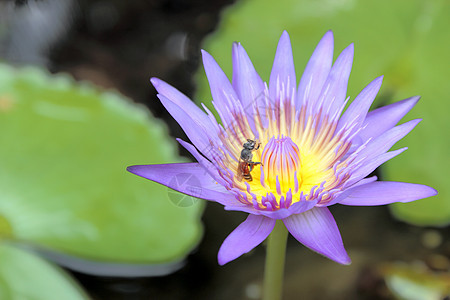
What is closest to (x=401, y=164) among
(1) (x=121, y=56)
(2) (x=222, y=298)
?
(2) (x=222, y=298)

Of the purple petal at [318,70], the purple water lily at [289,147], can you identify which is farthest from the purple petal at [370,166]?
the purple petal at [318,70]

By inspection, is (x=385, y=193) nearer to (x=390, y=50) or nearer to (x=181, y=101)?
(x=181, y=101)

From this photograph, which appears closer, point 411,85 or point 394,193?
point 394,193

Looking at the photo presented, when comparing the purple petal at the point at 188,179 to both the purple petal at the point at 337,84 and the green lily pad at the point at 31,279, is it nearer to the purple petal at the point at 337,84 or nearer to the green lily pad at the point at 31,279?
the purple petal at the point at 337,84

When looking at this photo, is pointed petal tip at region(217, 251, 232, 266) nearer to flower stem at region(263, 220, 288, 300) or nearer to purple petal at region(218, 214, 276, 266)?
purple petal at region(218, 214, 276, 266)

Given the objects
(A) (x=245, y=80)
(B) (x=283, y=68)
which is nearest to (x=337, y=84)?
(B) (x=283, y=68)

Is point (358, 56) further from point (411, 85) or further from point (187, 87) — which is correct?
point (187, 87)
